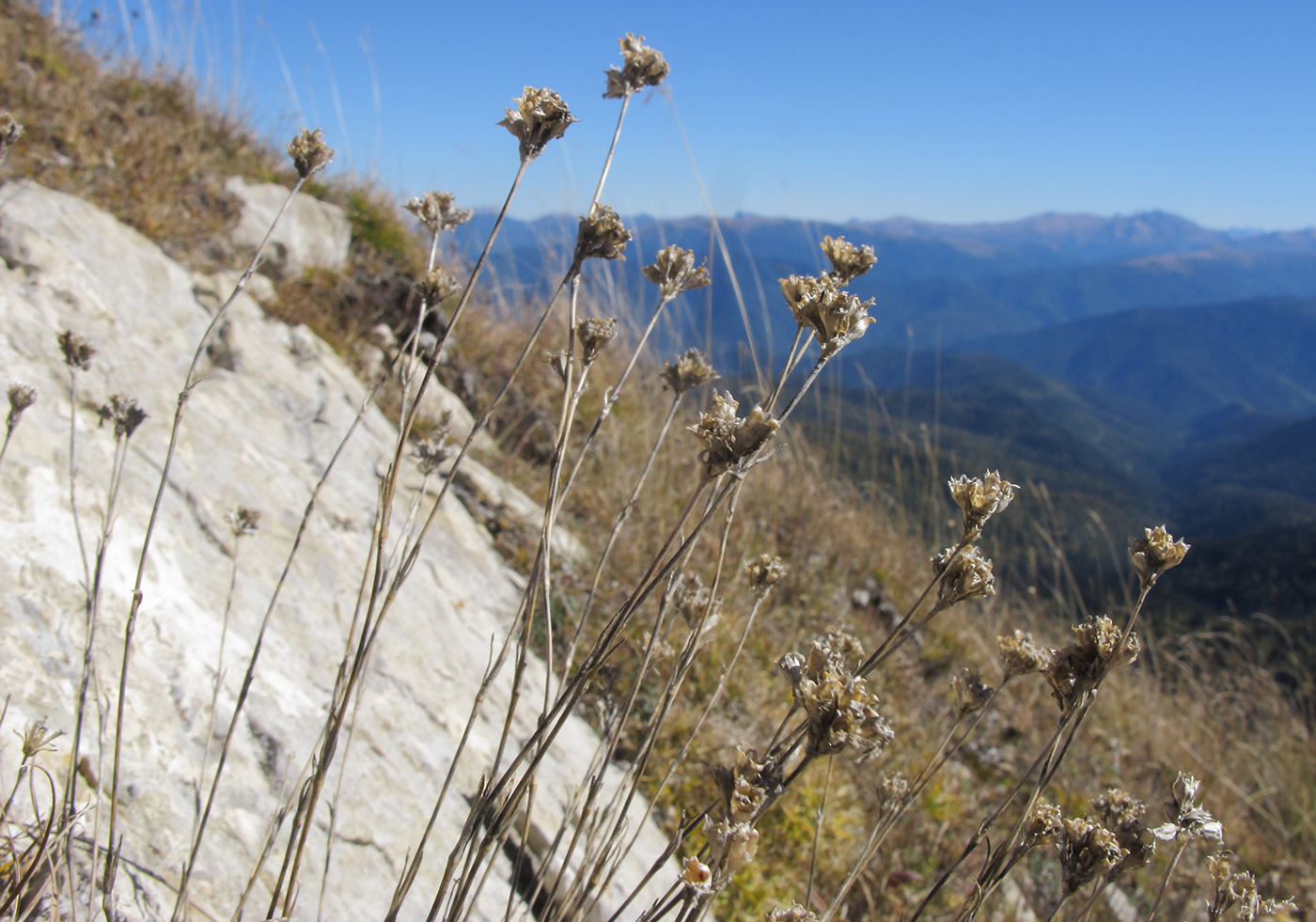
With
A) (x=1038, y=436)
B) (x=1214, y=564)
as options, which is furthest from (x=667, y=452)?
(x=1038, y=436)

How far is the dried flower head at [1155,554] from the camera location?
867 millimetres

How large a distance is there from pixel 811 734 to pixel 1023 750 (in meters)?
3.92

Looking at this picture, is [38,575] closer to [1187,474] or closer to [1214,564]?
[1214,564]

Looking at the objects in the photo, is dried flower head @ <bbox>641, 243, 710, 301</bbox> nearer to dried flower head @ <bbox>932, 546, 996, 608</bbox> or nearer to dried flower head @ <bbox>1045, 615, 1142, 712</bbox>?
dried flower head @ <bbox>932, 546, 996, 608</bbox>

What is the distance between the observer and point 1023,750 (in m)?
3.83

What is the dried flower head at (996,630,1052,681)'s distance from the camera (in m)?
1.04

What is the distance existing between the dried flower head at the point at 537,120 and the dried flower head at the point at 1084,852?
1.09m

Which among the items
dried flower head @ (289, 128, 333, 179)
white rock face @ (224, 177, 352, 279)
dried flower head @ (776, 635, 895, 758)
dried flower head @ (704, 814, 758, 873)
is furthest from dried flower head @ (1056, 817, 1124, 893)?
white rock face @ (224, 177, 352, 279)

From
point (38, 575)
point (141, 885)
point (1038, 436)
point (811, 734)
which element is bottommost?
point (141, 885)

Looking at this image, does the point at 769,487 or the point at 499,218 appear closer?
the point at 499,218

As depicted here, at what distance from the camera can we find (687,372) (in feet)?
3.80

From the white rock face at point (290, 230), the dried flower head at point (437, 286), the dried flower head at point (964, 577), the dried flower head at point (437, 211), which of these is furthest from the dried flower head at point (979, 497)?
the white rock face at point (290, 230)

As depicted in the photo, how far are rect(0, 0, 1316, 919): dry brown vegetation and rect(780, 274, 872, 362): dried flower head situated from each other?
1379 millimetres

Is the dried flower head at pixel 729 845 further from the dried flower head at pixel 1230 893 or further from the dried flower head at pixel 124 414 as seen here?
the dried flower head at pixel 124 414
